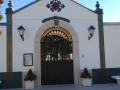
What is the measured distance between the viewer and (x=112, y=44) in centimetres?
1758

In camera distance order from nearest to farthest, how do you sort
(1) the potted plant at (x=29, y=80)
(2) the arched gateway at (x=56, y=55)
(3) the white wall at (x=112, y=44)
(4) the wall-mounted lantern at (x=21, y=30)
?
(1) the potted plant at (x=29, y=80), (4) the wall-mounted lantern at (x=21, y=30), (2) the arched gateway at (x=56, y=55), (3) the white wall at (x=112, y=44)

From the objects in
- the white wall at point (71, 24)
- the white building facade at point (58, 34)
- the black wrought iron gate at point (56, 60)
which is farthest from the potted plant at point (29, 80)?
the black wrought iron gate at point (56, 60)

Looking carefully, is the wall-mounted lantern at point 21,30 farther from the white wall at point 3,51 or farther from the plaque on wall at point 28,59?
the plaque on wall at point 28,59

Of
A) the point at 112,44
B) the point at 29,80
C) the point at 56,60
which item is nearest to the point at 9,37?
the point at 29,80

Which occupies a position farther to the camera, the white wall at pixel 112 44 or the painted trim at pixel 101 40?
the white wall at pixel 112 44

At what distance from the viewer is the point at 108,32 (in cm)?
1762

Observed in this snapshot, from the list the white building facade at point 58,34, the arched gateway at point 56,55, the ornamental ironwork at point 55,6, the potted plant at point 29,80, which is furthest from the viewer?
the ornamental ironwork at point 55,6

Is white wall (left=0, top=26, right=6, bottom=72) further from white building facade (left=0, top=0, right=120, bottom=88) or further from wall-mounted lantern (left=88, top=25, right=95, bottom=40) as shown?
wall-mounted lantern (left=88, top=25, right=95, bottom=40)

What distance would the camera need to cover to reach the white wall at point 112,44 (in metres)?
17.5

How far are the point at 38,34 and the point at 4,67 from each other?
9.06 feet

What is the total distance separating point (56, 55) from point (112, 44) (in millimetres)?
3478

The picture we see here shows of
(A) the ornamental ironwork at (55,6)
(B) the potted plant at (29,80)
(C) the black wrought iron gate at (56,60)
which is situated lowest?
(B) the potted plant at (29,80)

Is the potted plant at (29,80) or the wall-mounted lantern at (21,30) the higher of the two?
the wall-mounted lantern at (21,30)

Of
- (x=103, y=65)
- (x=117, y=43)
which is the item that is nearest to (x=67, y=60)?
(x=103, y=65)
